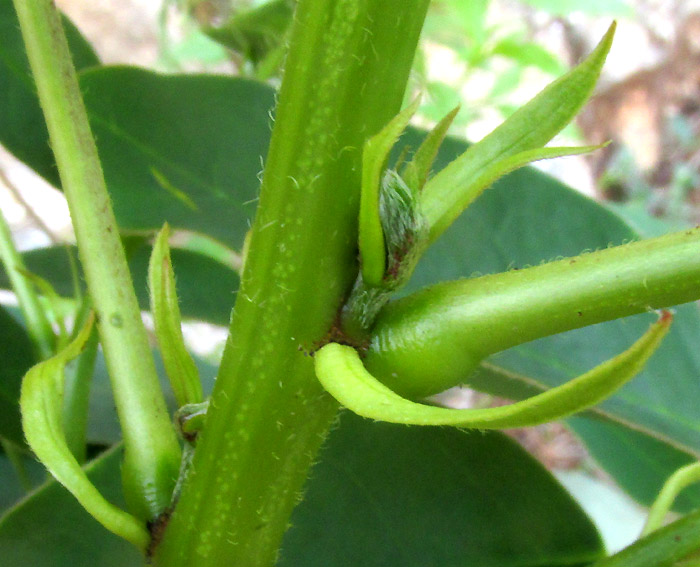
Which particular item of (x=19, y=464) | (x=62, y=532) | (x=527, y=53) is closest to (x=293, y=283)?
(x=62, y=532)

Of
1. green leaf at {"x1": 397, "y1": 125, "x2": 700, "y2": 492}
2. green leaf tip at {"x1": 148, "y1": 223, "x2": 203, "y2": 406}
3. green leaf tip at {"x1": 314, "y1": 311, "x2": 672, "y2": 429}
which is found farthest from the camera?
green leaf at {"x1": 397, "y1": 125, "x2": 700, "y2": 492}

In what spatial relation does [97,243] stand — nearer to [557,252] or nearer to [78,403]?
[78,403]

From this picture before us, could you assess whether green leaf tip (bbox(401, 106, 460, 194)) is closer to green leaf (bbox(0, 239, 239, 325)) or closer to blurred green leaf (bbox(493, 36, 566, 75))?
green leaf (bbox(0, 239, 239, 325))

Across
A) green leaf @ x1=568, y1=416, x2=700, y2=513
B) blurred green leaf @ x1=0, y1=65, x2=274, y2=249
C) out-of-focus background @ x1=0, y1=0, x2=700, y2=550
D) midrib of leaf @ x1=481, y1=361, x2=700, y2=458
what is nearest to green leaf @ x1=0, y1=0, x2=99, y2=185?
blurred green leaf @ x1=0, y1=65, x2=274, y2=249

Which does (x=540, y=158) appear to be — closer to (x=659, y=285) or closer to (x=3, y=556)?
(x=659, y=285)

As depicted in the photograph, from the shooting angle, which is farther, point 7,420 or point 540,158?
point 7,420

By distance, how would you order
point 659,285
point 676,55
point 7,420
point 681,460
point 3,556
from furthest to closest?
point 676,55
point 681,460
point 7,420
point 3,556
point 659,285

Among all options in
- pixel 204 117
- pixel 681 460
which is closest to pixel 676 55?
pixel 681 460

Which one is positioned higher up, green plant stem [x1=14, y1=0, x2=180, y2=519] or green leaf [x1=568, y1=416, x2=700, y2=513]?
green leaf [x1=568, y1=416, x2=700, y2=513]
